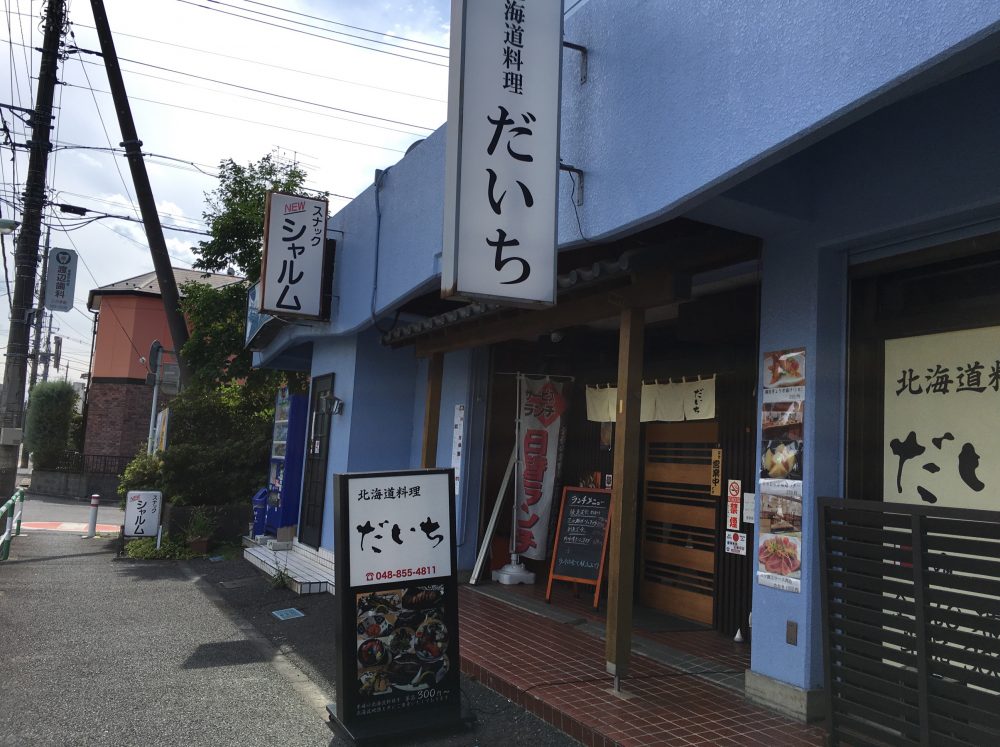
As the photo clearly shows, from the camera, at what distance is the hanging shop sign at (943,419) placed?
13.8 feet

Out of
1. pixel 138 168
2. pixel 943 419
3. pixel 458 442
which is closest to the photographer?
pixel 943 419

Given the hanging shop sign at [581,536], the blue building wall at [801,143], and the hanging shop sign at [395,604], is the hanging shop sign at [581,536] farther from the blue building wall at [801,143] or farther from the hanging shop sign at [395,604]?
the hanging shop sign at [395,604]

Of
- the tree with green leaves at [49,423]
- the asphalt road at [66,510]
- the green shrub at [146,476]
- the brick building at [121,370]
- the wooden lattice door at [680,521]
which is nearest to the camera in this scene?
the wooden lattice door at [680,521]

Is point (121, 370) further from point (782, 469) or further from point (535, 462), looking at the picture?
point (782, 469)

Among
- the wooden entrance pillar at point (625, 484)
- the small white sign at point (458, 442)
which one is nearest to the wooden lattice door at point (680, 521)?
the wooden entrance pillar at point (625, 484)

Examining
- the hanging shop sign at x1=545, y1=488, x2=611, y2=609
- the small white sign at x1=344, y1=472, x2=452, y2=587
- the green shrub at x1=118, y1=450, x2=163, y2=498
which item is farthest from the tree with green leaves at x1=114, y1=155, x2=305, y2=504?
the small white sign at x1=344, y1=472, x2=452, y2=587

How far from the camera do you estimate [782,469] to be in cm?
509

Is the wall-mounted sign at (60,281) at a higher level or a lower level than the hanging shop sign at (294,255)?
higher

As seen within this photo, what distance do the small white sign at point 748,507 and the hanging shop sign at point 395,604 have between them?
10.5 ft

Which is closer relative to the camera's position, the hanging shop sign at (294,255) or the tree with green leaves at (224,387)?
the hanging shop sign at (294,255)

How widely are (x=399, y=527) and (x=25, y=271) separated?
432 inches

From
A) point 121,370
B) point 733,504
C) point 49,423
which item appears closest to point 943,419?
point 733,504

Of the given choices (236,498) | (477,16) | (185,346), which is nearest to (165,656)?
(477,16)

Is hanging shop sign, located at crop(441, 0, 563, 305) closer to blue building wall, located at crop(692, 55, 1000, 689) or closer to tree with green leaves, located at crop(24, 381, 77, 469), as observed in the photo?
blue building wall, located at crop(692, 55, 1000, 689)
